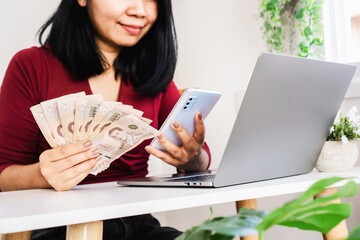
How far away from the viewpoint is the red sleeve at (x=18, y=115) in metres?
1.23

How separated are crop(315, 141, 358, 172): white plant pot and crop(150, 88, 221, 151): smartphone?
0.30 metres

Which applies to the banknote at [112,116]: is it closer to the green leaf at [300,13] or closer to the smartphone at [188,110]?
the smartphone at [188,110]

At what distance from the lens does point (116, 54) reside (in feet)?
4.92

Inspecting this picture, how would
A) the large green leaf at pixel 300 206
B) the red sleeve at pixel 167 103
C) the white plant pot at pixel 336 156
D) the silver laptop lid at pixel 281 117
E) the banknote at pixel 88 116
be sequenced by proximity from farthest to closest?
the red sleeve at pixel 167 103 → the white plant pot at pixel 336 156 → the banknote at pixel 88 116 → the silver laptop lid at pixel 281 117 → the large green leaf at pixel 300 206

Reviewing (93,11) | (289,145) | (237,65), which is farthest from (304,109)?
(237,65)

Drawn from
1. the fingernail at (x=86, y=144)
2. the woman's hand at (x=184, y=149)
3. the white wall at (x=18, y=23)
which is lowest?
the woman's hand at (x=184, y=149)

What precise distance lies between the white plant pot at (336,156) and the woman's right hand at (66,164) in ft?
1.84

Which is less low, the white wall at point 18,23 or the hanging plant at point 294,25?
the white wall at point 18,23

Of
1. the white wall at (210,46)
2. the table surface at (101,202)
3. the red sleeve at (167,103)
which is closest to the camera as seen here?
the table surface at (101,202)

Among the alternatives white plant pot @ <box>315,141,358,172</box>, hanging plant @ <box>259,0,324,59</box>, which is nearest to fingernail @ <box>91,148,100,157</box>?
white plant pot @ <box>315,141,358,172</box>

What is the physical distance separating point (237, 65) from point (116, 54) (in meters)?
0.76

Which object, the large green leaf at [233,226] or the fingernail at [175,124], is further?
the fingernail at [175,124]

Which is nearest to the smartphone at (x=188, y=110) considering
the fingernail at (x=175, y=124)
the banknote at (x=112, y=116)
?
the fingernail at (x=175, y=124)

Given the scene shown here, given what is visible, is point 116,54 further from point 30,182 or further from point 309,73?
point 309,73
